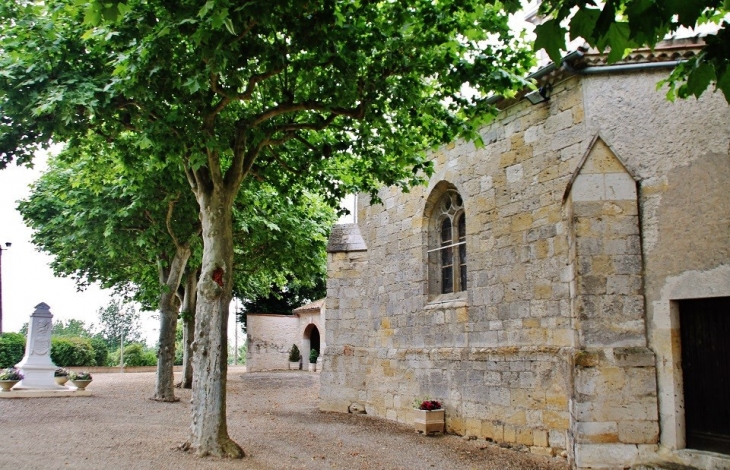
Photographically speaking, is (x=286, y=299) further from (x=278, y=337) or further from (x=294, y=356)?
(x=294, y=356)

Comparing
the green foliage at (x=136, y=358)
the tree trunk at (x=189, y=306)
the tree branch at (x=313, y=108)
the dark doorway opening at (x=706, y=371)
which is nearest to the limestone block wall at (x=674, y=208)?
the dark doorway opening at (x=706, y=371)

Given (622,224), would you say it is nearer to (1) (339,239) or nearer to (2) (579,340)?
(2) (579,340)

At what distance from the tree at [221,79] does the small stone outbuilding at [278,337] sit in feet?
74.9

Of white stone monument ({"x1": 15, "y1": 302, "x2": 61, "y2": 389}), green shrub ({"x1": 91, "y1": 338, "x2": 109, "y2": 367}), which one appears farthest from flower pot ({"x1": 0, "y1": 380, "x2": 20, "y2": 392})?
green shrub ({"x1": 91, "y1": 338, "x2": 109, "y2": 367})

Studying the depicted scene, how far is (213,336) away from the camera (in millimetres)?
7863

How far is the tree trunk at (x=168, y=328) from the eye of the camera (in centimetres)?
1495

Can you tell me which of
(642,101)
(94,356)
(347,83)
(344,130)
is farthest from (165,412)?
(94,356)

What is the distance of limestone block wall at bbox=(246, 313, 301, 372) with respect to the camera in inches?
1233

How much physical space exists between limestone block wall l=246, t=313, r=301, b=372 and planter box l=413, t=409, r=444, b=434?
73.0 ft

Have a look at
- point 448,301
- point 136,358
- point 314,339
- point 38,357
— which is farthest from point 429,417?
point 136,358

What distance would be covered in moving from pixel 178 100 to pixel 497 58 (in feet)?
13.7

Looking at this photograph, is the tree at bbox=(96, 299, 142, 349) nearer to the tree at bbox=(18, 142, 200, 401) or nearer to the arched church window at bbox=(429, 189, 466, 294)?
the tree at bbox=(18, 142, 200, 401)

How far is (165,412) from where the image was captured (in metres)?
12.7

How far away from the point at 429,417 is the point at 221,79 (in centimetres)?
658
